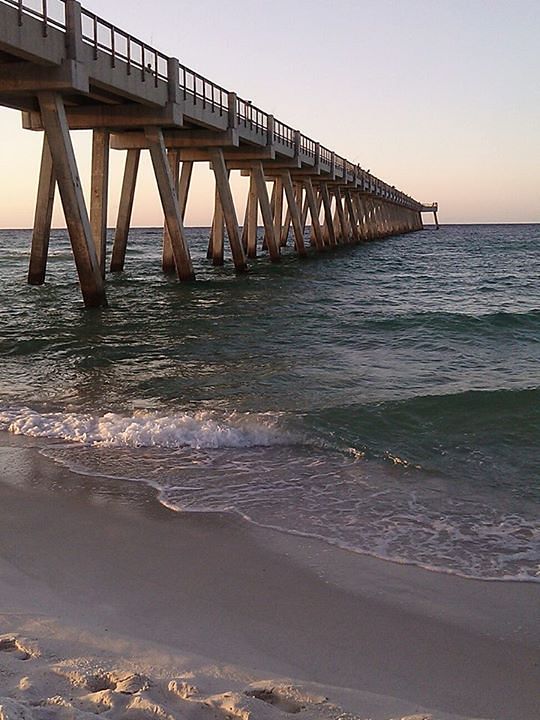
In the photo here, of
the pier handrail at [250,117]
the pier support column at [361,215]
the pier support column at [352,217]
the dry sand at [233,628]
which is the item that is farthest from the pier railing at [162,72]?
the pier support column at [361,215]

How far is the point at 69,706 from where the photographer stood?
2.79 metres

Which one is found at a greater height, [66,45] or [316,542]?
[66,45]

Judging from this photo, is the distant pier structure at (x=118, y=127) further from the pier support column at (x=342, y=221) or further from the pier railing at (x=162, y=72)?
the pier support column at (x=342, y=221)

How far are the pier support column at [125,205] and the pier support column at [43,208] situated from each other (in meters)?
4.79

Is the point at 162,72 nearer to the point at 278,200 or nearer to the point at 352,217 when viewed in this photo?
the point at 278,200

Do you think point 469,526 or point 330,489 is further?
point 330,489

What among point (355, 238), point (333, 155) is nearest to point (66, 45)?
point (333, 155)

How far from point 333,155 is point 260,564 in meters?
44.1

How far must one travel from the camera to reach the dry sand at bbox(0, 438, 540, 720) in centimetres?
303

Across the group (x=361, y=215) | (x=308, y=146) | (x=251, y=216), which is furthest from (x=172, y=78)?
(x=361, y=215)

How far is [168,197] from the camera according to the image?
23750 mm

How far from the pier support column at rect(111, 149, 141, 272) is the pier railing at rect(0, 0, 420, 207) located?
422cm

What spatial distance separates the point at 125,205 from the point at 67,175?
12.2 meters

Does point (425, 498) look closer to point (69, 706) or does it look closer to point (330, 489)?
point (330, 489)
